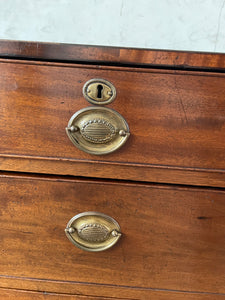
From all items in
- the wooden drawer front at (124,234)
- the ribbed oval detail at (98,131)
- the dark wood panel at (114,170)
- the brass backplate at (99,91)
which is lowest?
the wooden drawer front at (124,234)

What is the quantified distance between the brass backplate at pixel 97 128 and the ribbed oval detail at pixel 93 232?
13 centimetres

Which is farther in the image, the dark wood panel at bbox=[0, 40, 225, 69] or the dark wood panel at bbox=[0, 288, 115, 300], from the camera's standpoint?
the dark wood panel at bbox=[0, 288, 115, 300]

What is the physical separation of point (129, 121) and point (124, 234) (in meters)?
0.19

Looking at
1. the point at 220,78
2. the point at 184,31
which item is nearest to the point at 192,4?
the point at 184,31

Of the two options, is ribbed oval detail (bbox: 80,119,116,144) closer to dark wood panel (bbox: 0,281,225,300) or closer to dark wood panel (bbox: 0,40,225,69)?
dark wood panel (bbox: 0,40,225,69)

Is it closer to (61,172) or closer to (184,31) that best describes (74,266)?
(61,172)

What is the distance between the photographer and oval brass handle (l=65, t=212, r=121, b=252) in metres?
0.41

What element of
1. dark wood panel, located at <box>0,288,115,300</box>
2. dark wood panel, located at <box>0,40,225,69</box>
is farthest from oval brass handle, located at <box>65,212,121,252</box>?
dark wood panel, located at <box>0,40,225,69</box>

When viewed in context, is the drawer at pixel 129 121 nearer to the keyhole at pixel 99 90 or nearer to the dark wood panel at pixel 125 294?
the keyhole at pixel 99 90

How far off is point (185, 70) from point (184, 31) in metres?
0.60

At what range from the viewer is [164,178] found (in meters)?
0.40

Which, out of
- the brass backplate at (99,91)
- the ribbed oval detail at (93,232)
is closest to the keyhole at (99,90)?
the brass backplate at (99,91)

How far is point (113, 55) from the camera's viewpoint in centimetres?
35

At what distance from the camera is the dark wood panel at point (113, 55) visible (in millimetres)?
342
